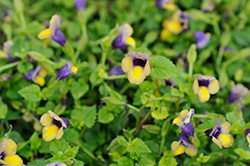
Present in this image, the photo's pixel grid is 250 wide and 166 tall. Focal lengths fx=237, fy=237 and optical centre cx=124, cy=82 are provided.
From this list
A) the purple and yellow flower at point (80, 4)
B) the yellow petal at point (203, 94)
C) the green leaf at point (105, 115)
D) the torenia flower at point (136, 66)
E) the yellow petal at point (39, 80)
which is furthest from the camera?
the purple and yellow flower at point (80, 4)

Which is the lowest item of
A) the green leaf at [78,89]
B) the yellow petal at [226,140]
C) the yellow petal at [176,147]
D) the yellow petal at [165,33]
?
the yellow petal at [176,147]

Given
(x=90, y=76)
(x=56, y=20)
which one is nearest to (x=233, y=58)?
(x=90, y=76)

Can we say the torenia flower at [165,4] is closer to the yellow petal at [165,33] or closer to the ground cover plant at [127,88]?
the ground cover plant at [127,88]

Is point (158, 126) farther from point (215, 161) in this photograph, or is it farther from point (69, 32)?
point (69, 32)

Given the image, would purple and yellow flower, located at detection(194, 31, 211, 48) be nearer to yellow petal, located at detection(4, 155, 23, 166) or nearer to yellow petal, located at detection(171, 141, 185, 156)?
yellow petal, located at detection(171, 141, 185, 156)

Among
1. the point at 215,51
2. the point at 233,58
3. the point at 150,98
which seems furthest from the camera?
the point at 215,51

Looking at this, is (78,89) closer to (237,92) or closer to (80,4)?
(80,4)

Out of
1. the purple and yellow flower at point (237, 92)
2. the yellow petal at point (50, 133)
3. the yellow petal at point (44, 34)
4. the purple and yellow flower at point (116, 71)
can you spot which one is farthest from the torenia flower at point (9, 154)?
the purple and yellow flower at point (237, 92)
